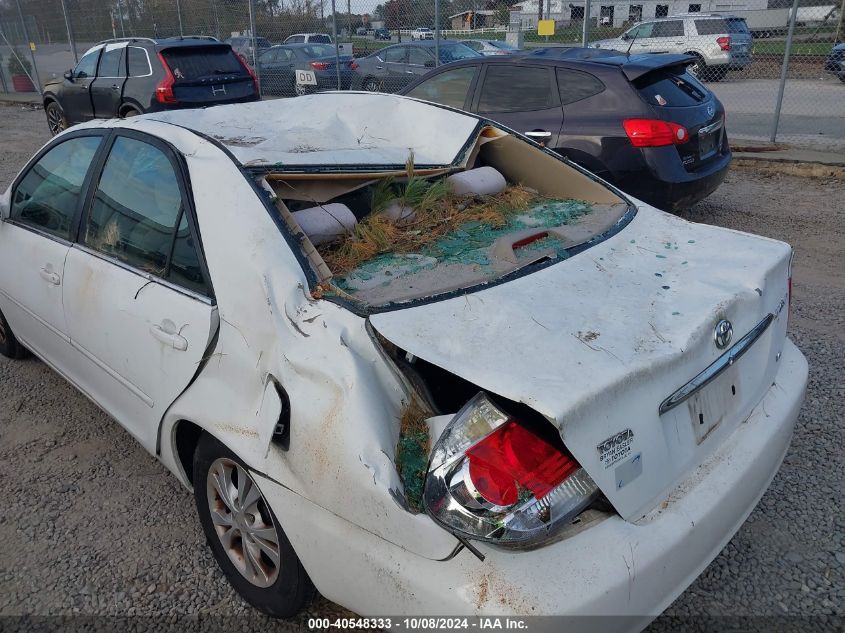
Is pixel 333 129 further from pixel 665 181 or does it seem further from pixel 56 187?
pixel 665 181

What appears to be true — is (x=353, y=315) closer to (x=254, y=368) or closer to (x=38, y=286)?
(x=254, y=368)

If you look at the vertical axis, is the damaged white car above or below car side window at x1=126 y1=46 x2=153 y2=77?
below

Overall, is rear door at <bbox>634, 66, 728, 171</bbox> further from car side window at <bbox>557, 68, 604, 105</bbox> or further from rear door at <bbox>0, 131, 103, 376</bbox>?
rear door at <bbox>0, 131, 103, 376</bbox>

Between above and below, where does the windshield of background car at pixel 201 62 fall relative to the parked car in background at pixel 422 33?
below

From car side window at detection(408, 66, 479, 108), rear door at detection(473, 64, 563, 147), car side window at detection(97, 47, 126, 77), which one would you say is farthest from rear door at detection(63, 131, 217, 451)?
car side window at detection(97, 47, 126, 77)

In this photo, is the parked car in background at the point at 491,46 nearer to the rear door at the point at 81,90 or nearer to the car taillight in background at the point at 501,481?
the rear door at the point at 81,90

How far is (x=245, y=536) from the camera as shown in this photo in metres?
2.29

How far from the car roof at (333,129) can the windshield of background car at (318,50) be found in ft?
36.4

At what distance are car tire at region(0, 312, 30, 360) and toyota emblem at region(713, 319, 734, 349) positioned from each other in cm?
383

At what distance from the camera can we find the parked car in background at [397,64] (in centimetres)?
1228

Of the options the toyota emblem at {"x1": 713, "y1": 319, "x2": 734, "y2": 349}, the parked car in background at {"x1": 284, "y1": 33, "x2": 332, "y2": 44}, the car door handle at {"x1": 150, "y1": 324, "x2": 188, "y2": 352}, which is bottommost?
the car door handle at {"x1": 150, "y1": 324, "x2": 188, "y2": 352}

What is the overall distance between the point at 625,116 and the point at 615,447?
15.2ft

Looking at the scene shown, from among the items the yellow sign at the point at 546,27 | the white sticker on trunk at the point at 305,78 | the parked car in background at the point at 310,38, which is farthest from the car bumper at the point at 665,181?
the parked car in background at the point at 310,38

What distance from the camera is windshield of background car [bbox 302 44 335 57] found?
13.8 m
